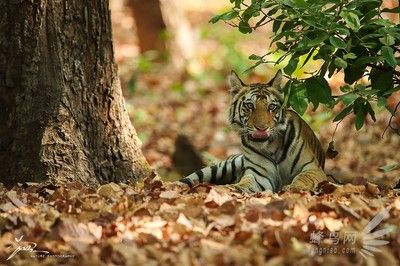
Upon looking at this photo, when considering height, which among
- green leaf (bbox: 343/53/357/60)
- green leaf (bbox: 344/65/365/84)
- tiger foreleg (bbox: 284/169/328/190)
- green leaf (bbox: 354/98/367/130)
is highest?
green leaf (bbox: 343/53/357/60)

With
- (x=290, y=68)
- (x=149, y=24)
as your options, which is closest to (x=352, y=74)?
(x=290, y=68)

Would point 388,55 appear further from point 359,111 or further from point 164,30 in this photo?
point 164,30

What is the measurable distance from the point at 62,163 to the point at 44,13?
1.07 metres

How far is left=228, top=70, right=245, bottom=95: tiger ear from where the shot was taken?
671 cm

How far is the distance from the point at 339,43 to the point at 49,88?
204cm

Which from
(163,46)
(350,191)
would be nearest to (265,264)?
(350,191)

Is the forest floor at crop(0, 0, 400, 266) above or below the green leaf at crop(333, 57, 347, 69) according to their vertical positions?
below

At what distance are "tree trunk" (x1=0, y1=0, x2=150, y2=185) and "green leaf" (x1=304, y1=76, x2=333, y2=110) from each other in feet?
5.08

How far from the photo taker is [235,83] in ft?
22.1

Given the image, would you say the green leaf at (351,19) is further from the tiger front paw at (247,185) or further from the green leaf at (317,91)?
the tiger front paw at (247,185)

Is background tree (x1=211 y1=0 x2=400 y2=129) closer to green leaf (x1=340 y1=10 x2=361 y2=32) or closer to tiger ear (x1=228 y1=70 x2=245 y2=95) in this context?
green leaf (x1=340 y1=10 x2=361 y2=32)

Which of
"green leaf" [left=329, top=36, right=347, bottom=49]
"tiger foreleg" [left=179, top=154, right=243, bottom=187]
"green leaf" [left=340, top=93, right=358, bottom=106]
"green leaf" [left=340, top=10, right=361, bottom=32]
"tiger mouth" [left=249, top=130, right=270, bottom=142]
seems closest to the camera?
"green leaf" [left=340, top=10, right=361, bottom=32]

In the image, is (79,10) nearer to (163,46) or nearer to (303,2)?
(303,2)

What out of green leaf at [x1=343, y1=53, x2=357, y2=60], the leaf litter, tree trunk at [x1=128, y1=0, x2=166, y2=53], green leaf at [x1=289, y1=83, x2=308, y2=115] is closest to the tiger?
green leaf at [x1=289, y1=83, x2=308, y2=115]
